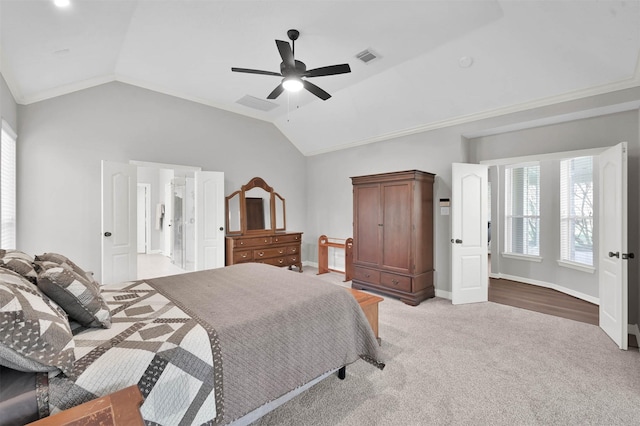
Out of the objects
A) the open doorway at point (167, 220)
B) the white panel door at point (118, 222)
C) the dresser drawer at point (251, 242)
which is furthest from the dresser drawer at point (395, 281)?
the white panel door at point (118, 222)

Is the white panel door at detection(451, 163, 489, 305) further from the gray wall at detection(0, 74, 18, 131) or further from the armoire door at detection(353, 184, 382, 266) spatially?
the gray wall at detection(0, 74, 18, 131)

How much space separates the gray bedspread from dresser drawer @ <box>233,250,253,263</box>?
250 cm

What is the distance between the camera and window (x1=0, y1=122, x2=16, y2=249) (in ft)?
10.2

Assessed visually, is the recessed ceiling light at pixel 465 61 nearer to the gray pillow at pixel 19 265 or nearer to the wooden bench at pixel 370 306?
the wooden bench at pixel 370 306

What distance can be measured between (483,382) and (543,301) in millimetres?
2806

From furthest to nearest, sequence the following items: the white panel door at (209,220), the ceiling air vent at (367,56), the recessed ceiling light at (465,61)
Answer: the white panel door at (209,220)
the ceiling air vent at (367,56)
the recessed ceiling light at (465,61)

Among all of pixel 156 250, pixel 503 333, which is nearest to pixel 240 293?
pixel 503 333

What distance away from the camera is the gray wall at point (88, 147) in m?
3.64

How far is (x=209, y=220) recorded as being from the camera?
4.95m

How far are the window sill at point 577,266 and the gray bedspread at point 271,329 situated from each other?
13.6ft

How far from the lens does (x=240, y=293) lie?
2.12 meters

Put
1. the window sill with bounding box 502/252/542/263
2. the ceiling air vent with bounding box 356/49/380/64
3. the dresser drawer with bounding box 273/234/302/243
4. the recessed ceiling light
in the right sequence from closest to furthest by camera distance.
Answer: the recessed ceiling light
the ceiling air vent with bounding box 356/49/380/64
the window sill with bounding box 502/252/542/263
the dresser drawer with bounding box 273/234/302/243

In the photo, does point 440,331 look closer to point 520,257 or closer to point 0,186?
point 520,257

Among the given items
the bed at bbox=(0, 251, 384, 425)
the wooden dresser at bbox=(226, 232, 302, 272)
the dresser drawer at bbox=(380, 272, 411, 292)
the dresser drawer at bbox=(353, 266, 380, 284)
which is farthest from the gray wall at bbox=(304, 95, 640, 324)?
the bed at bbox=(0, 251, 384, 425)
